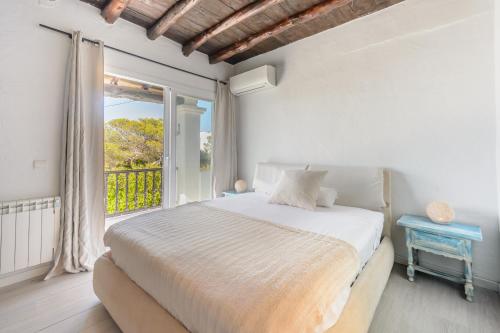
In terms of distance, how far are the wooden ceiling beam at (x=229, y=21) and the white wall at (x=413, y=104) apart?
999 mm

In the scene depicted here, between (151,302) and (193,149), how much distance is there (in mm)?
2579

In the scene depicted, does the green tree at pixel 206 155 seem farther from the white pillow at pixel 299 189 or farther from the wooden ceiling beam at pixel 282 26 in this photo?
the white pillow at pixel 299 189

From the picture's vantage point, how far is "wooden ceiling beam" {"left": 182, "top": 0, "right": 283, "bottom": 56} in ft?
7.61

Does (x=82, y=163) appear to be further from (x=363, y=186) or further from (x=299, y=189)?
(x=363, y=186)

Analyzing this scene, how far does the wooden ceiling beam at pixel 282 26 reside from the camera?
90.1 inches

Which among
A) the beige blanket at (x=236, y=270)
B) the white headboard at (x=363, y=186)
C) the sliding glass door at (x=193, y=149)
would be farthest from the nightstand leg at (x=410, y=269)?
the sliding glass door at (x=193, y=149)

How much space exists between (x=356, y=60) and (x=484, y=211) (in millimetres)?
1993

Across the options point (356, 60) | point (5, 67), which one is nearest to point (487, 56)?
point (356, 60)

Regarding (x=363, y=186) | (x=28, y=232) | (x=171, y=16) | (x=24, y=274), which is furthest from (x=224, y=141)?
(x=24, y=274)

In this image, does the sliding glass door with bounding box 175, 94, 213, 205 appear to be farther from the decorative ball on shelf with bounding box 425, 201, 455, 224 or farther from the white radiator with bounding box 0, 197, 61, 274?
the decorative ball on shelf with bounding box 425, 201, 455, 224

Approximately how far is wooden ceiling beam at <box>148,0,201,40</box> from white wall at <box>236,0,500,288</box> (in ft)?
5.14

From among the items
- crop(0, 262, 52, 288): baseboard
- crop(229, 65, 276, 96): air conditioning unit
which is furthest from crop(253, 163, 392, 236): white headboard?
crop(0, 262, 52, 288): baseboard

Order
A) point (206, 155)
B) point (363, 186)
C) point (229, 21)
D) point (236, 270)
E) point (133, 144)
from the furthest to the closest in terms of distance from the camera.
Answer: point (133, 144) → point (206, 155) → point (229, 21) → point (363, 186) → point (236, 270)

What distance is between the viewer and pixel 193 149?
3.54 meters
